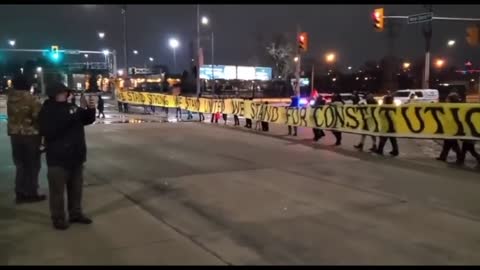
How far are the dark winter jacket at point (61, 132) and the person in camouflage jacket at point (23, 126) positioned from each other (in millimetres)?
1566

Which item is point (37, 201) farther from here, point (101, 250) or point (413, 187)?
point (413, 187)

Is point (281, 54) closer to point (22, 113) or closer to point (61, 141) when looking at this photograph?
point (22, 113)

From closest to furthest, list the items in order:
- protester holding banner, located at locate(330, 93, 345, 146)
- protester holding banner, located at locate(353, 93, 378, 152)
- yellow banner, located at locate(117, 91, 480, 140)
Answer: yellow banner, located at locate(117, 91, 480, 140) → protester holding banner, located at locate(353, 93, 378, 152) → protester holding banner, located at locate(330, 93, 345, 146)

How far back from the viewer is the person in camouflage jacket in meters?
8.13

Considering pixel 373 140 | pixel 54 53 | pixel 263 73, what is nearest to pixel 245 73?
pixel 263 73

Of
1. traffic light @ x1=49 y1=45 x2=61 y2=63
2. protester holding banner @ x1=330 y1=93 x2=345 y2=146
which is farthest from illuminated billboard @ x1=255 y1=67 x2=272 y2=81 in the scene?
protester holding banner @ x1=330 y1=93 x2=345 y2=146

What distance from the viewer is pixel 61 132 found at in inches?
263

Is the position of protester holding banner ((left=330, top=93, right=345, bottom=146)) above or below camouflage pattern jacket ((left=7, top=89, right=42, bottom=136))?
below

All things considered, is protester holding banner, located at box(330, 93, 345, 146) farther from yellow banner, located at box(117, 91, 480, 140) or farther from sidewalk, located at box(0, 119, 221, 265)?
sidewalk, located at box(0, 119, 221, 265)

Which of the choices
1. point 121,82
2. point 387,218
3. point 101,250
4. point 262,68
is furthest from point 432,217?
point 262,68

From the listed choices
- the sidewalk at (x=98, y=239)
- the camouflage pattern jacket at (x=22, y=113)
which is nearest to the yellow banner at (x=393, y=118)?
the sidewalk at (x=98, y=239)

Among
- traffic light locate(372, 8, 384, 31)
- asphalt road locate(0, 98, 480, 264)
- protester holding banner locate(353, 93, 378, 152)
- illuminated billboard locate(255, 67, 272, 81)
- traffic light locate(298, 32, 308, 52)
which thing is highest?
traffic light locate(372, 8, 384, 31)

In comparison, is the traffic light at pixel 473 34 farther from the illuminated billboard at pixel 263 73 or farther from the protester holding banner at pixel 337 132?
the illuminated billboard at pixel 263 73

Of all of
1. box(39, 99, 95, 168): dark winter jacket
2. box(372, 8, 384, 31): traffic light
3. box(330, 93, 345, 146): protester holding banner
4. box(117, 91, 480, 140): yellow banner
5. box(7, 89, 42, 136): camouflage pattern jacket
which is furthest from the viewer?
box(372, 8, 384, 31): traffic light
